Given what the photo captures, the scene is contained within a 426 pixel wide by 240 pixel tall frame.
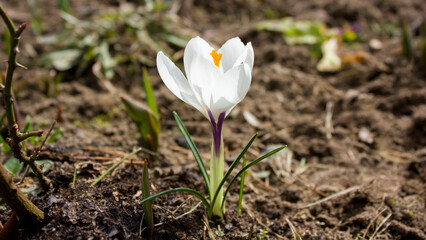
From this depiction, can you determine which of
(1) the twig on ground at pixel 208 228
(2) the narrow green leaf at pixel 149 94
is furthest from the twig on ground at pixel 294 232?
(2) the narrow green leaf at pixel 149 94

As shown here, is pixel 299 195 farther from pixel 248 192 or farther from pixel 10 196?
pixel 10 196

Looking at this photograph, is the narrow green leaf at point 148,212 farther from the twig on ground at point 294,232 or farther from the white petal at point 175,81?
the twig on ground at point 294,232

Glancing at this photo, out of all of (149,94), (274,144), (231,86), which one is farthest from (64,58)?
(231,86)

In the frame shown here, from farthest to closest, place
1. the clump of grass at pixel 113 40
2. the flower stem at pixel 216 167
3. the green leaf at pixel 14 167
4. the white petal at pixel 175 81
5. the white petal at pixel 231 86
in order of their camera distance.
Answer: the clump of grass at pixel 113 40 → the green leaf at pixel 14 167 → the flower stem at pixel 216 167 → the white petal at pixel 175 81 → the white petal at pixel 231 86

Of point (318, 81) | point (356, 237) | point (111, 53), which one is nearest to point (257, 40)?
point (318, 81)

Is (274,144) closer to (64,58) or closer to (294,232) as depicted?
(294,232)

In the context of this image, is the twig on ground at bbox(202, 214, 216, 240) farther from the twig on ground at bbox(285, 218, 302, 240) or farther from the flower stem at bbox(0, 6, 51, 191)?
the flower stem at bbox(0, 6, 51, 191)
